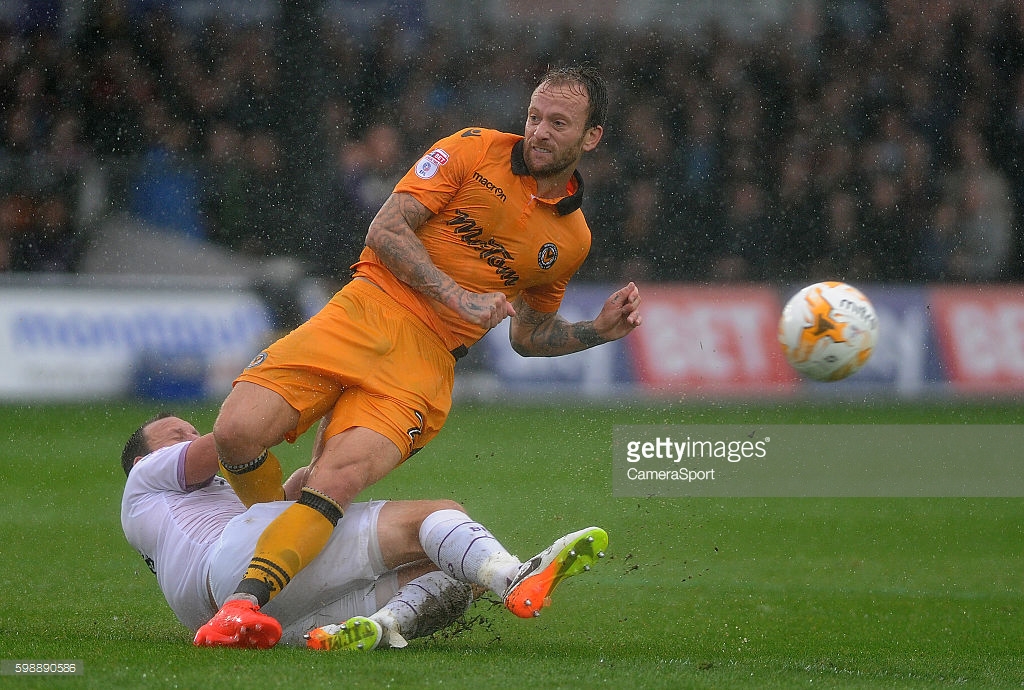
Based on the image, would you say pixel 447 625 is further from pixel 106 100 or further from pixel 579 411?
pixel 106 100

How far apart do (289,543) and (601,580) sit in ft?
7.88

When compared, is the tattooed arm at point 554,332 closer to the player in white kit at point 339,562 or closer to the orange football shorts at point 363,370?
the orange football shorts at point 363,370

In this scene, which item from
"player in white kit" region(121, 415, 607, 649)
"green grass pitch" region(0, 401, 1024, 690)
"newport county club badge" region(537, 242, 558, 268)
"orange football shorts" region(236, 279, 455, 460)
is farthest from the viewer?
"newport county club badge" region(537, 242, 558, 268)

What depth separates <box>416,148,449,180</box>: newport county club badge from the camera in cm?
447

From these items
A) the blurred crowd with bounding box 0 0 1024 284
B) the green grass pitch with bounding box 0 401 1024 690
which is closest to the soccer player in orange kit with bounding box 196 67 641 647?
the green grass pitch with bounding box 0 401 1024 690

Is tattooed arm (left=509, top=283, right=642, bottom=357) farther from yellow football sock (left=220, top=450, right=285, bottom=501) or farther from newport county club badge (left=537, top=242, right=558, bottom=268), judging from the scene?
yellow football sock (left=220, top=450, right=285, bottom=501)

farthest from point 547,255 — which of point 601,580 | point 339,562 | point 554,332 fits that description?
point 601,580

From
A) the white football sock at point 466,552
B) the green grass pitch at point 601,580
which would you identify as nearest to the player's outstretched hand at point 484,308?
the white football sock at point 466,552

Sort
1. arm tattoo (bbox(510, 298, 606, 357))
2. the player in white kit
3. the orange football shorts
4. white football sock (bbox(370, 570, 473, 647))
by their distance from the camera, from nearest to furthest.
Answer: the player in white kit → white football sock (bbox(370, 570, 473, 647)) → the orange football shorts → arm tattoo (bbox(510, 298, 606, 357))

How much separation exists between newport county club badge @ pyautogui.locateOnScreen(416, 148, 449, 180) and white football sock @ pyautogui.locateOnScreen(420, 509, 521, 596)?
117 centimetres

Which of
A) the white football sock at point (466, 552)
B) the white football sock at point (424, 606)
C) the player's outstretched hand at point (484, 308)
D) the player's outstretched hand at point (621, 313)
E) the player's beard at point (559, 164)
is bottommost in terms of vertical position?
the white football sock at point (424, 606)

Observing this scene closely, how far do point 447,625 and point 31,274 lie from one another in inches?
281

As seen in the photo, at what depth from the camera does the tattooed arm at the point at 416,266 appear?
4.26m

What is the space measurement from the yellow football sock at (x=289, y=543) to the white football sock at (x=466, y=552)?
305 millimetres
